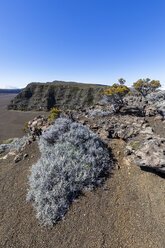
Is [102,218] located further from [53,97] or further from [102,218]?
[53,97]

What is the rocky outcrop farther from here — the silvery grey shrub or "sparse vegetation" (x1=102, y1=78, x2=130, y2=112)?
"sparse vegetation" (x1=102, y1=78, x2=130, y2=112)

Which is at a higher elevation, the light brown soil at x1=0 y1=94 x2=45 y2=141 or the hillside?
the hillside

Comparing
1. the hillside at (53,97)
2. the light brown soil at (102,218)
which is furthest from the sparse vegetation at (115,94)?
the hillside at (53,97)

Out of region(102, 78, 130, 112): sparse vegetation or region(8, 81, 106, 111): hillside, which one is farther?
region(8, 81, 106, 111): hillside

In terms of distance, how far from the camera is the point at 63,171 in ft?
12.4

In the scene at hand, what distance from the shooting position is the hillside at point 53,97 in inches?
1736

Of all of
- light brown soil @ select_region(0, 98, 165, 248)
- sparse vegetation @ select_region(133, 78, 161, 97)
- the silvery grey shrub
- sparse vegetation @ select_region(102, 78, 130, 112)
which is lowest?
light brown soil @ select_region(0, 98, 165, 248)

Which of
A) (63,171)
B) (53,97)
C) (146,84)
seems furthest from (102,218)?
(53,97)

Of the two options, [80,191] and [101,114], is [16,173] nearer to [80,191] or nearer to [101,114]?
[80,191]

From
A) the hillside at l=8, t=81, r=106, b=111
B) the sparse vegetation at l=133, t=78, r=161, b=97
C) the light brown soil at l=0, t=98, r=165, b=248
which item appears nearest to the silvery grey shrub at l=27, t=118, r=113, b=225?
the light brown soil at l=0, t=98, r=165, b=248

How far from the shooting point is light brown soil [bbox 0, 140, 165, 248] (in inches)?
103

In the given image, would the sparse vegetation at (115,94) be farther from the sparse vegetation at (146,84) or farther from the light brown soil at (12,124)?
the light brown soil at (12,124)

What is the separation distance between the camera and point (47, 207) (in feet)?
9.91

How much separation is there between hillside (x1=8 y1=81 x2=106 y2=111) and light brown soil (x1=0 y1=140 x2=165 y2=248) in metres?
40.6
